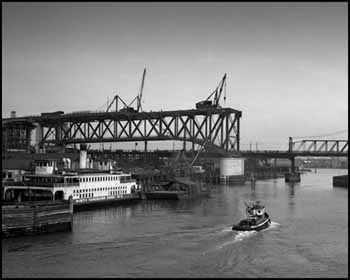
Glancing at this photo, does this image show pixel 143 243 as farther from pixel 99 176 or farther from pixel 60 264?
pixel 99 176

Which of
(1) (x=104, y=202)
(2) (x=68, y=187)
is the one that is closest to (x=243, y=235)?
(2) (x=68, y=187)

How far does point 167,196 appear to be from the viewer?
5222 cm

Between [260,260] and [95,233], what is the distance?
11.6 m

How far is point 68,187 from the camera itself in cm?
3875

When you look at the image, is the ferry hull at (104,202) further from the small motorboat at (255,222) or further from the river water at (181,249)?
the small motorboat at (255,222)

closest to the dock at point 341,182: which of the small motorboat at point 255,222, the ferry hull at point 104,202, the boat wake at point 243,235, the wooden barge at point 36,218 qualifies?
the ferry hull at point 104,202

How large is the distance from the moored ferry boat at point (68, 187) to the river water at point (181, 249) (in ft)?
12.7

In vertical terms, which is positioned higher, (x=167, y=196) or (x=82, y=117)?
(x=82, y=117)

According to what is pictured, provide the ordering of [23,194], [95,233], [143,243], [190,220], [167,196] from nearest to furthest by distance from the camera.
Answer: [143,243], [95,233], [190,220], [23,194], [167,196]

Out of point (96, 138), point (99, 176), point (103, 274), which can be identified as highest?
point (96, 138)

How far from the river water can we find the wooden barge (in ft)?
1.96

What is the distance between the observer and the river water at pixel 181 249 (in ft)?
63.0

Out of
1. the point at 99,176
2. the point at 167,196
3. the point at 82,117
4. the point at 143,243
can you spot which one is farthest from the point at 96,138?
the point at 143,243

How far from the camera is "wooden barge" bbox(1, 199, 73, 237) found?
24719mm
